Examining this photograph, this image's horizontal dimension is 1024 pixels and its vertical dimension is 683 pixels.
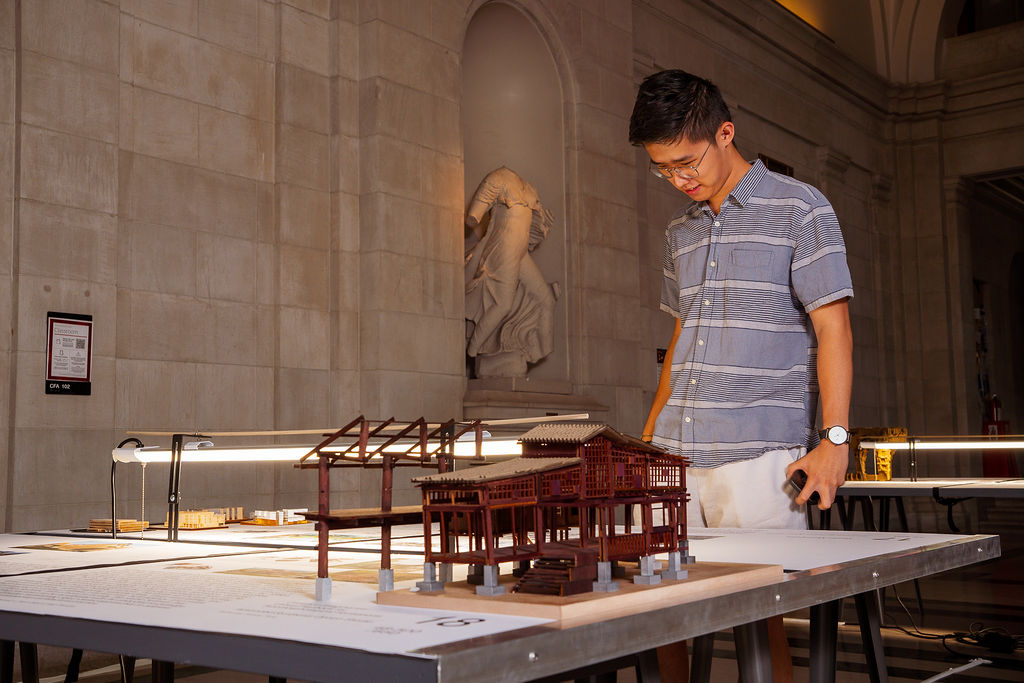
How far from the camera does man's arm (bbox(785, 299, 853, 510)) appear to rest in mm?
2663

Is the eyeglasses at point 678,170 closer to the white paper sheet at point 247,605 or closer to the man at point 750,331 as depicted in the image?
the man at point 750,331

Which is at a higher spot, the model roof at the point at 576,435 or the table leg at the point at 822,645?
the model roof at the point at 576,435

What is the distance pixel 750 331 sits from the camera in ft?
9.62

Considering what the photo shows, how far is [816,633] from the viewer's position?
8.18 ft

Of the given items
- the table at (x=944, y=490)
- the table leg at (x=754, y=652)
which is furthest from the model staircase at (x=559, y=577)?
the table at (x=944, y=490)

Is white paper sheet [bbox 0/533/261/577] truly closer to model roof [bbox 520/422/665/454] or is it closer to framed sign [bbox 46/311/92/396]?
model roof [bbox 520/422/665/454]

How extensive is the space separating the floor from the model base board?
183 inches

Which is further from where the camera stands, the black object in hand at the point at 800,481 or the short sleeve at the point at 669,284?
the short sleeve at the point at 669,284

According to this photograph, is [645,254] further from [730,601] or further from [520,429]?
[730,601]

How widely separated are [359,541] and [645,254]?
1071 cm

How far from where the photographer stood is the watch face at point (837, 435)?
105 inches

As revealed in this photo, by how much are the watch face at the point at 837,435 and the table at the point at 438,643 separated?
618 millimetres

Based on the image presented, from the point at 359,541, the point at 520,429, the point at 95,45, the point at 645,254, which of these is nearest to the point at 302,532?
the point at 359,541

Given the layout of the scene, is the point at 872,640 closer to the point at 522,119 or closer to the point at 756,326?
the point at 756,326
